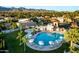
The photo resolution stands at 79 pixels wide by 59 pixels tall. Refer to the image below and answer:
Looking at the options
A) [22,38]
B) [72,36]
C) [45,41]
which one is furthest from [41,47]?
[72,36]

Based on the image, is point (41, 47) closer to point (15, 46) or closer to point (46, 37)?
point (46, 37)

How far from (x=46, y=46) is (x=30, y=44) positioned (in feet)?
0.49

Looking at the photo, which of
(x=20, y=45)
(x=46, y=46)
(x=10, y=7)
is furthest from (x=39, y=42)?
(x=10, y=7)

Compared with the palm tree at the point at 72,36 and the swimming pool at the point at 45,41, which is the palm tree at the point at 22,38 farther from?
the palm tree at the point at 72,36

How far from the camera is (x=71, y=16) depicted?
57.4 inches

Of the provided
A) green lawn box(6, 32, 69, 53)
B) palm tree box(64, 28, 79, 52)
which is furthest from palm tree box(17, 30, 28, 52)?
palm tree box(64, 28, 79, 52)

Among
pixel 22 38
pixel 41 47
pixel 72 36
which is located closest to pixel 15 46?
pixel 22 38

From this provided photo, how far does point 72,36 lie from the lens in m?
1.44

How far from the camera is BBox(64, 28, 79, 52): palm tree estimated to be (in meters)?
1.43

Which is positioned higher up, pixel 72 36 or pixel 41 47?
pixel 72 36

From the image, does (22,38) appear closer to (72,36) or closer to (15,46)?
Answer: (15,46)

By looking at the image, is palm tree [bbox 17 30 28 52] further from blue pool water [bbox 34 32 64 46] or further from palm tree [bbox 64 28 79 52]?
palm tree [bbox 64 28 79 52]

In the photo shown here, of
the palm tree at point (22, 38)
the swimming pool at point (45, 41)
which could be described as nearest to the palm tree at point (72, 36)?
the swimming pool at point (45, 41)
